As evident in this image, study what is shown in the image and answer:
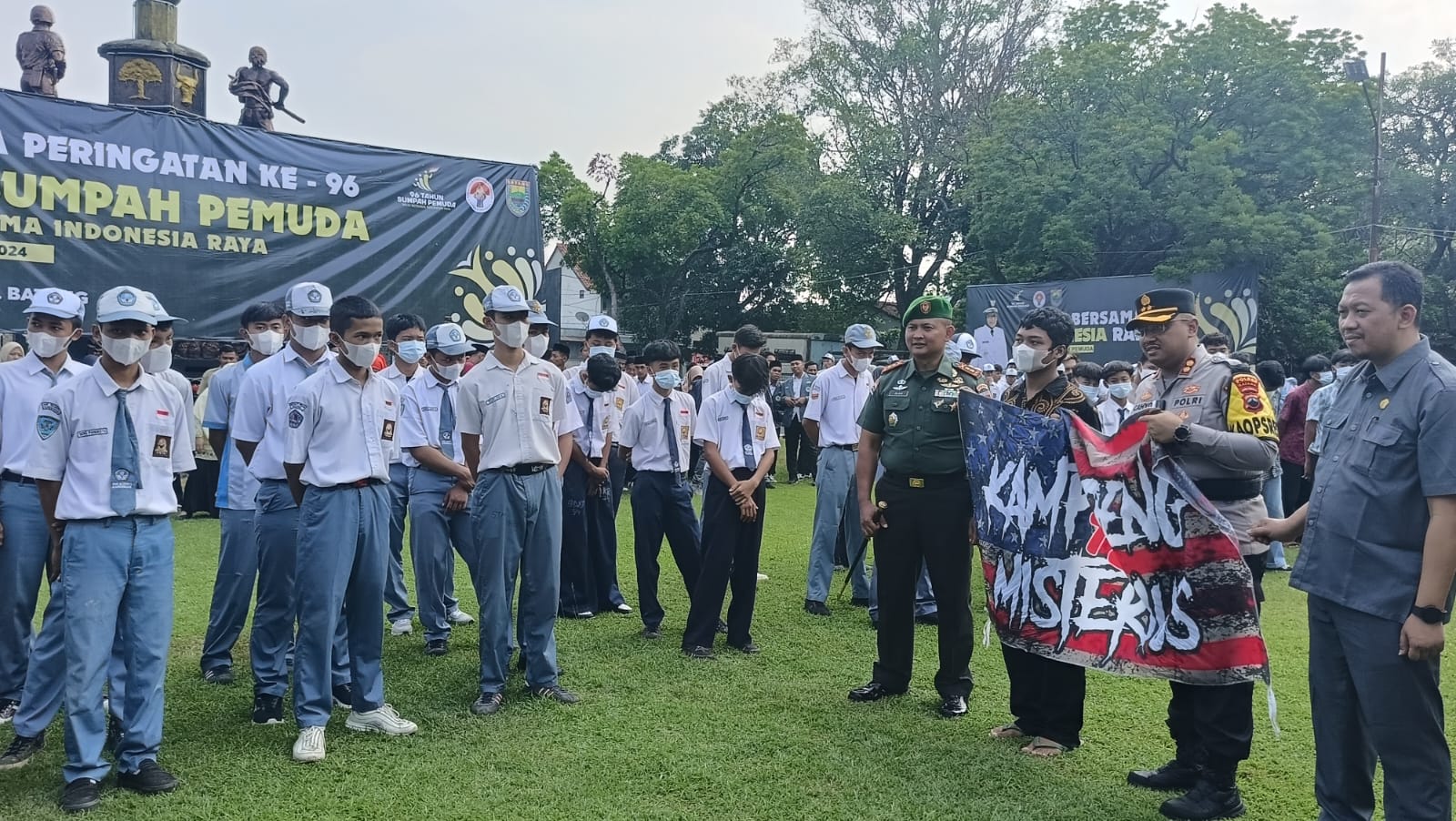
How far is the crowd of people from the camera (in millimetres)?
3125

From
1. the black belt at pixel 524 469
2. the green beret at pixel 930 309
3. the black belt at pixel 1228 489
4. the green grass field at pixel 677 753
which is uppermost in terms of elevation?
the green beret at pixel 930 309

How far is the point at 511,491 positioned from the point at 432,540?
5.45ft

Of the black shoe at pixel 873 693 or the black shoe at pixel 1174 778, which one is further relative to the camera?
the black shoe at pixel 873 693

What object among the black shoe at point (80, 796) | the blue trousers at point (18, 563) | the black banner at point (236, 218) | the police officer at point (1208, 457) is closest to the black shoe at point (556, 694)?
the black shoe at point (80, 796)

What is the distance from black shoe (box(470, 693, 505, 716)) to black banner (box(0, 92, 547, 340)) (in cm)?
738

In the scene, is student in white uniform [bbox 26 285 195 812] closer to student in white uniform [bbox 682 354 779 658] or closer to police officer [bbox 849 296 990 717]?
student in white uniform [bbox 682 354 779 658]

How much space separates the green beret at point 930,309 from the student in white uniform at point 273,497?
3068 mm

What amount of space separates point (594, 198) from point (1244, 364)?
30268mm

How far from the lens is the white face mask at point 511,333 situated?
5070 millimetres

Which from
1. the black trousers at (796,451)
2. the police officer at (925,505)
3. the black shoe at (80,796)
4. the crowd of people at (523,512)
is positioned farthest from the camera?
the black trousers at (796,451)

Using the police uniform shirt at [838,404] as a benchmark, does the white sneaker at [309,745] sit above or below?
below

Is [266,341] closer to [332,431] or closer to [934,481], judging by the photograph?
[332,431]

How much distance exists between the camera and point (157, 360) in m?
4.77

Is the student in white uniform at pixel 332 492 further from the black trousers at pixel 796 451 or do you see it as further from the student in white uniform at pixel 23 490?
the black trousers at pixel 796 451
